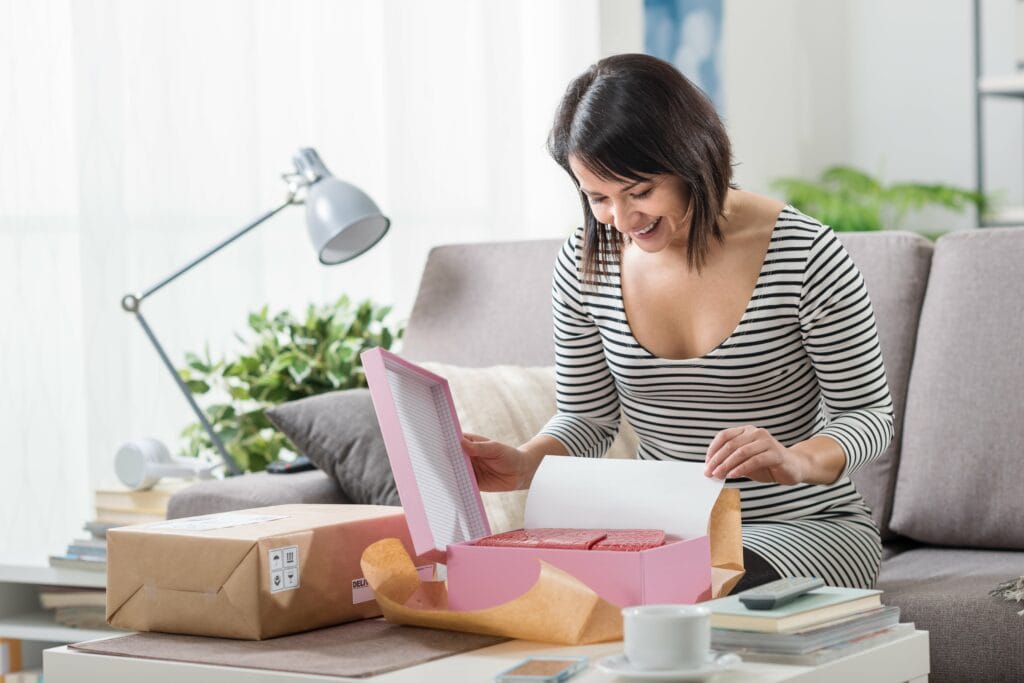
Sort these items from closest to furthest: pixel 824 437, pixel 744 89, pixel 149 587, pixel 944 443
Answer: pixel 149 587 → pixel 824 437 → pixel 944 443 → pixel 744 89

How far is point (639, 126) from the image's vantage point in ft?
4.79

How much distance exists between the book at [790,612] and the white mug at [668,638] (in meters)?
0.10

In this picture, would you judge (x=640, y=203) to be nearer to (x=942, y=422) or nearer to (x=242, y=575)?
(x=242, y=575)

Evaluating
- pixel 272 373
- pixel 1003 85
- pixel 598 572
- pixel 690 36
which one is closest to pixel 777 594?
pixel 598 572

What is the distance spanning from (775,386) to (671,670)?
2.38ft

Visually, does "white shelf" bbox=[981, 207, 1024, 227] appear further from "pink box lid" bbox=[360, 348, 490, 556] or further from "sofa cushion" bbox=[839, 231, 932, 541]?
"pink box lid" bbox=[360, 348, 490, 556]

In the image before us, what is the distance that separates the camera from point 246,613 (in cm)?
120

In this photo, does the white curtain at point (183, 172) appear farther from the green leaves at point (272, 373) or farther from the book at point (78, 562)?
the book at point (78, 562)

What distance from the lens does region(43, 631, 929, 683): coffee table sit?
1.04 meters

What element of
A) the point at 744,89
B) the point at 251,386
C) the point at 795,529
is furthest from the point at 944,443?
the point at 744,89

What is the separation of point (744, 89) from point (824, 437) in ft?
10.1

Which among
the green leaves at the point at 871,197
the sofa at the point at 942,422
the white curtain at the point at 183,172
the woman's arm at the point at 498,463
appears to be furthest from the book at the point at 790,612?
the green leaves at the point at 871,197

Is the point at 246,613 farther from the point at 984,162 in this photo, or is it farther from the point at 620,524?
the point at 984,162

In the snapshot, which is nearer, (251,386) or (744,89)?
(251,386)
